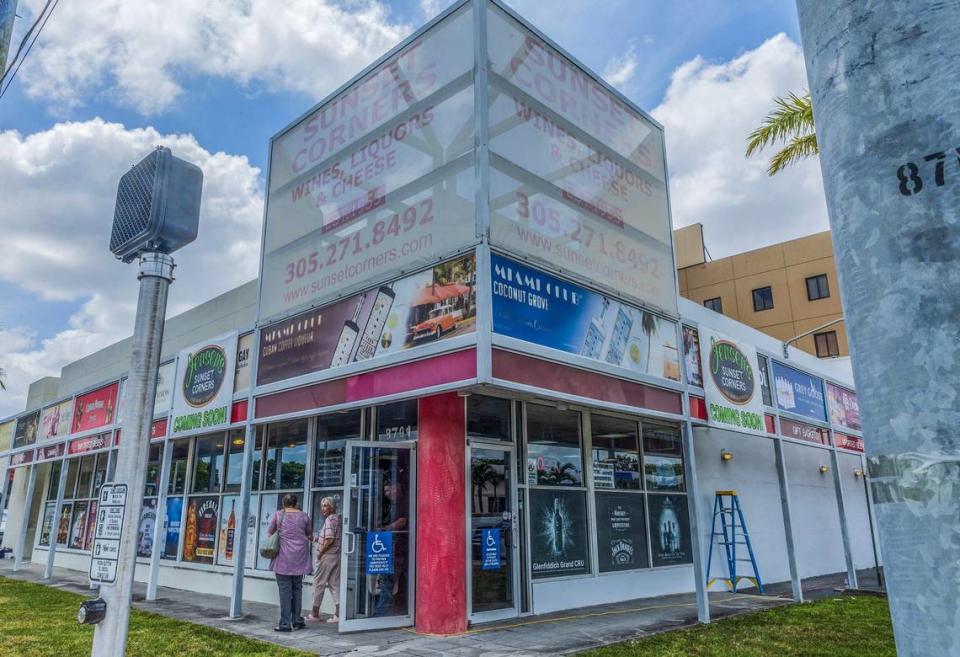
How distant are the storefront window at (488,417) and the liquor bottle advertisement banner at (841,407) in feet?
22.5

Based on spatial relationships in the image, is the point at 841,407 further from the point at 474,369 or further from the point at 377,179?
the point at 377,179

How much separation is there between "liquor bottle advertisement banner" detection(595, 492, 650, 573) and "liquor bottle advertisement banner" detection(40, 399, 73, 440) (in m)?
12.1

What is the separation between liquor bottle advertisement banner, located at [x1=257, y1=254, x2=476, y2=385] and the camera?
7289 millimetres

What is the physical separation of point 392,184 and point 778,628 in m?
7.25

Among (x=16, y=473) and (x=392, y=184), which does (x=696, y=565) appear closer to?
(x=392, y=184)

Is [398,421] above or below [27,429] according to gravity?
below

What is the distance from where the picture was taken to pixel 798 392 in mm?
11789

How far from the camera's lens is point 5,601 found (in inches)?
429

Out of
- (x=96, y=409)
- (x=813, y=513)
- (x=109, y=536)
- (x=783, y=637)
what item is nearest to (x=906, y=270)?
(x=109, y=536)

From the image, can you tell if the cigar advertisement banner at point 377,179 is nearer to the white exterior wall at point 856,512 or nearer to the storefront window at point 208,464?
the storefront window at point 208,464

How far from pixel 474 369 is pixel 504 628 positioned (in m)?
3.42

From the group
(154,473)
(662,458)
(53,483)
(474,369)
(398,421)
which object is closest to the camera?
(474,369)

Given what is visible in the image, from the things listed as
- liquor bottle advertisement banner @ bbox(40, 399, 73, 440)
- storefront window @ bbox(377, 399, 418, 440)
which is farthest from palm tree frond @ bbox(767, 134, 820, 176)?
liquor bottle advertisement banner @ bbox(40, 399, 73, 440)

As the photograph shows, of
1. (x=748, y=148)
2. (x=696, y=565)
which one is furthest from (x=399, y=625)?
(x=748, y=148)
